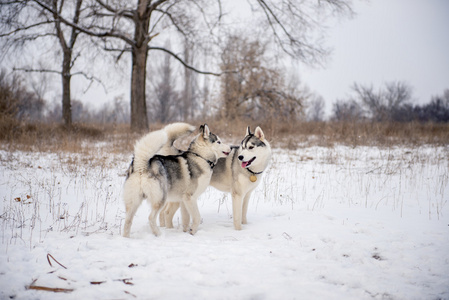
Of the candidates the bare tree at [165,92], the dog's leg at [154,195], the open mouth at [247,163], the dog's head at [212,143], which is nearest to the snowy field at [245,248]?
the dog's leg at [154,195]

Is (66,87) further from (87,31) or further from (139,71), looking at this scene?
(139,71)

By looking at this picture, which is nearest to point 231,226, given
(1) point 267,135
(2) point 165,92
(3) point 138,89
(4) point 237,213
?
(4) point 237,213

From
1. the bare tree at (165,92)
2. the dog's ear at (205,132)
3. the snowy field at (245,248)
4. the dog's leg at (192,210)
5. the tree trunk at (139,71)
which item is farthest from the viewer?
the bare tree at (165,92)

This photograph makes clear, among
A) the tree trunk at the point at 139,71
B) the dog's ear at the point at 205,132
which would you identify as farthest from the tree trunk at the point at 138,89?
the dog's ear at the point at 205,132

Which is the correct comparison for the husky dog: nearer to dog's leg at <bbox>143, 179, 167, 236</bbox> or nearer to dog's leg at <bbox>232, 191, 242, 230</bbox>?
dog's leg at <bbox>143, 179, 167, 236</bbox>

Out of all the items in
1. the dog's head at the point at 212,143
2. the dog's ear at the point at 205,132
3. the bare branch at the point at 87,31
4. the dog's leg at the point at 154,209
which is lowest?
the dog's leg at the point at 154,209

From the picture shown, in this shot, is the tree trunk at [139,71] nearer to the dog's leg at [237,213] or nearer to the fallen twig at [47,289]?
the dog's leg at [237,213]

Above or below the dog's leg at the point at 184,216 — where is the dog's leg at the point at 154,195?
above

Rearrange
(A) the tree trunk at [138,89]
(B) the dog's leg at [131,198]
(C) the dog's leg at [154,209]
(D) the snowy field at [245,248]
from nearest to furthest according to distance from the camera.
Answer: (D) the snowy field at [245,248], (B) the dog's leg at [131,198], (C) the dog's leg at [154,209], (A) the tree trunk at [138,89]

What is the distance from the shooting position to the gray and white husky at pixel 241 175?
414 cm

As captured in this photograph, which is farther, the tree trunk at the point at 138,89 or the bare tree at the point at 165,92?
the bare tree at the point at 165,92

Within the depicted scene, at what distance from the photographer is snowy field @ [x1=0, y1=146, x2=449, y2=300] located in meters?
2.25

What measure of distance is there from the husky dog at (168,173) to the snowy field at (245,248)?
39 cm

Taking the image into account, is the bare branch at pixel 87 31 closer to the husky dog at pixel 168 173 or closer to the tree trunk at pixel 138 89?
the tree trunk at pixel 138 89
